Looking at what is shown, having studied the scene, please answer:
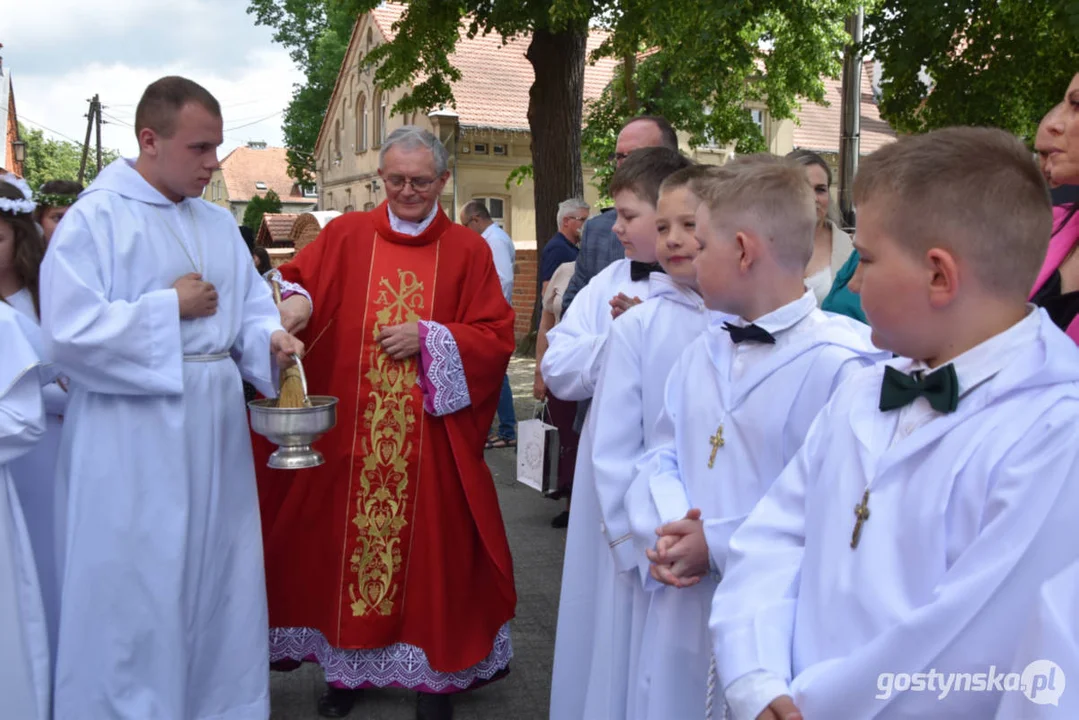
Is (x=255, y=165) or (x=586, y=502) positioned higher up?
(x=255, y=165)

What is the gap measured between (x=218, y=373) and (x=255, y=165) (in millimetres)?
71103

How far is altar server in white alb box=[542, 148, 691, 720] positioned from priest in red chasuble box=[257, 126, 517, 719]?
63 centimetres

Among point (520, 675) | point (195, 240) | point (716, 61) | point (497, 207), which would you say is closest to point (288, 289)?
point (195, 240)

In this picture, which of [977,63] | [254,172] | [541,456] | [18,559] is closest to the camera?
[18,559]

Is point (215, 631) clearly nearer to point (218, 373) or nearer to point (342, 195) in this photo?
point (218, 373)

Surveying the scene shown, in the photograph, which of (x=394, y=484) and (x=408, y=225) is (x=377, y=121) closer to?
(x=408, y=225)

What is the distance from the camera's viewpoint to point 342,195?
1575 inches

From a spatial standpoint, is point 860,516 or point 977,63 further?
point 977,63

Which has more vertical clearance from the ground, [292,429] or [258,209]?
[258,209]

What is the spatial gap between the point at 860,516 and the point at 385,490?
273 centimetres

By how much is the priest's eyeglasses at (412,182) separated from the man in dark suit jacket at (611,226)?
98 centimetres

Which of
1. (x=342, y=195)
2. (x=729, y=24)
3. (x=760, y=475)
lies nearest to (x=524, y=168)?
(x=729, y=24)

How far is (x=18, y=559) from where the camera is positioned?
3215mm

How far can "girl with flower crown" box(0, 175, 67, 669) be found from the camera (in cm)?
357
